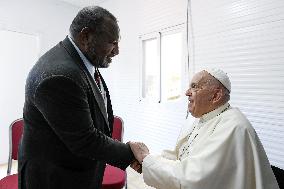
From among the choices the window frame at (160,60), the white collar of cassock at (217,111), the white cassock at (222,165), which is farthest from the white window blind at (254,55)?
the white cassock at (222,165)

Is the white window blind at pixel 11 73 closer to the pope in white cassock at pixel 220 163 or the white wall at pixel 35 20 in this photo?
the white wall at pixel 35 20

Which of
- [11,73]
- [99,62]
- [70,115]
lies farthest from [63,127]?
[11,73]

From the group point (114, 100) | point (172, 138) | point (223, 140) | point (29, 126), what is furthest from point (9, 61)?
point (223, 140)

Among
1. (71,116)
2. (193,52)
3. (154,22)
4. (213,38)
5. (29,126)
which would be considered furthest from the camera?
(154,22)

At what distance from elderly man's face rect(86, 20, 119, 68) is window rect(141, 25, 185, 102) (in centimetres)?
241

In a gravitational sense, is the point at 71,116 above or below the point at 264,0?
below

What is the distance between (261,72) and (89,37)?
6.86ft

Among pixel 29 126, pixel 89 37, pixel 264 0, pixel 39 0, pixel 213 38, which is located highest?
pixel 39 0

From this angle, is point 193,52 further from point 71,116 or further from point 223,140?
point 71,116

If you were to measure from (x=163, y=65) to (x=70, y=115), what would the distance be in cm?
305

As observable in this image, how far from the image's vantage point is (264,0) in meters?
2.69

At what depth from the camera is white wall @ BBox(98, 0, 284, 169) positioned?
2.62 metres

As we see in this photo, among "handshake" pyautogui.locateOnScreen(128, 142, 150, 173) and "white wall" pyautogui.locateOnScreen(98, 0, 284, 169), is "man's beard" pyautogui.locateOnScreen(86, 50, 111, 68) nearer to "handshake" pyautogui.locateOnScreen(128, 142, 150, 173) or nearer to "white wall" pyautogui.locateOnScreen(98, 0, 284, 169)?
"handshake" pyautogui.locateOnScreen(128, 142, 150, 173)

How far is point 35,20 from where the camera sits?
16.3 feet
